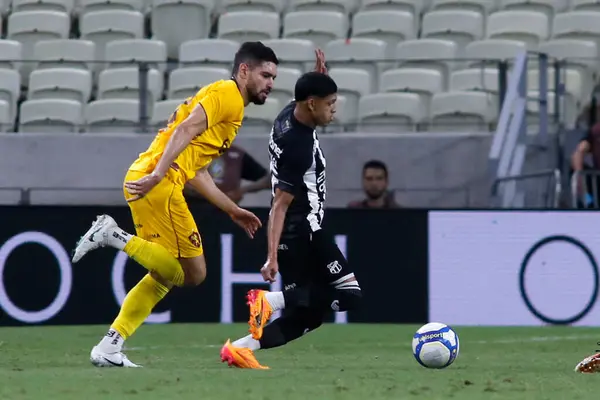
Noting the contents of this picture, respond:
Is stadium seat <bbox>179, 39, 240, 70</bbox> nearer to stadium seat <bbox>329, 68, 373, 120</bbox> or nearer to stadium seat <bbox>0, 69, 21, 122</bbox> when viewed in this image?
stadium seat <bbox>329, 68, 373, 120</bbox>

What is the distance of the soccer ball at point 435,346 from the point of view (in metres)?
8.37

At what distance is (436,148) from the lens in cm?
1545

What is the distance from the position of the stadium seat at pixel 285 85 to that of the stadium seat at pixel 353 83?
495 millimetres

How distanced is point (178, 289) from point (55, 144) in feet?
10.4

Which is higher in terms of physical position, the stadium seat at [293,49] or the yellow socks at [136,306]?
the stadium seat at [293,49]

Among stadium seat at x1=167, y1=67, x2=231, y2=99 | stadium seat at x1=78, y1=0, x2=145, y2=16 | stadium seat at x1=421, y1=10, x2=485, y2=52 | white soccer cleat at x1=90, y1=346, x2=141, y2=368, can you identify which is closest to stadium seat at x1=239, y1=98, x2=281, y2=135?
stadium seat at x1=167, y1=67, x2=231, y2=99

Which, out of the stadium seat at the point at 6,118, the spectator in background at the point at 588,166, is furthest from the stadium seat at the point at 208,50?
the spectator in background at the point at 588,166

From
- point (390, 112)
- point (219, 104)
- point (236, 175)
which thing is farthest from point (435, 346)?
point (390, 112)

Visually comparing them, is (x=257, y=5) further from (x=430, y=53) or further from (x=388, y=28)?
(x=430, y=53)

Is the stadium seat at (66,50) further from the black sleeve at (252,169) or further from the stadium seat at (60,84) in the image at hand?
the black sleeve at (252,169)

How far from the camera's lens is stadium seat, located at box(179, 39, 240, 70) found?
1672cm

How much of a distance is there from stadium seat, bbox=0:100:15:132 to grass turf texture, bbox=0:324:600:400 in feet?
11.7

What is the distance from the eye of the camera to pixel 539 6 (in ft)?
56.6

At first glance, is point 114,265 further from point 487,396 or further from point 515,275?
point 487,396
